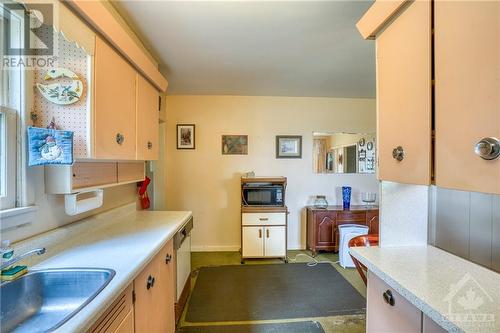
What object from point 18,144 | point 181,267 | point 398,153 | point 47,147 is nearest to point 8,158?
point 18,144

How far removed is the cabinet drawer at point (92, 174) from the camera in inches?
56.2

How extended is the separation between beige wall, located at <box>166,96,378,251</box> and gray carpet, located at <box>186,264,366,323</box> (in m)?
0.84

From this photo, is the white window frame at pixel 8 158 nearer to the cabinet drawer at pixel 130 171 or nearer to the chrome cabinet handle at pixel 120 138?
the chrome cabinet handle at pixel 120 138

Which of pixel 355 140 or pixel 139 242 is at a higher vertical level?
pixel 355 140

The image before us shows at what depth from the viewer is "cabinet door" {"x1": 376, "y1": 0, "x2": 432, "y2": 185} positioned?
97 cm

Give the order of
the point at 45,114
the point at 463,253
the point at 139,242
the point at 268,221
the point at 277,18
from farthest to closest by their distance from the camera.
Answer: the point at 268,221 < the point at 277,18 < the point at 139,242 < the point at 45,114 < the point at 463,253

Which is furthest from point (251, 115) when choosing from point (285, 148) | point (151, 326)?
point (151, 326)

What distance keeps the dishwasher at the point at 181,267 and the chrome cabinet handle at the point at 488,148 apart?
183 cm

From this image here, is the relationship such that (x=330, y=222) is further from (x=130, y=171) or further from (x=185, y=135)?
(x=130, y=171)

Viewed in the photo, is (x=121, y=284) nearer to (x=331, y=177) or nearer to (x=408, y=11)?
(x=408, y=11)

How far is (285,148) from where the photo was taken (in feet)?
12.8

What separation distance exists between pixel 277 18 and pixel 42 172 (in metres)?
1.81

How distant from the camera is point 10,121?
118 centimetres

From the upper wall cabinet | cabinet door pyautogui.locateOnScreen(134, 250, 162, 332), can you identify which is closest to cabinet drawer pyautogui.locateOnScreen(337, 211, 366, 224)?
the upper wall cabinet
